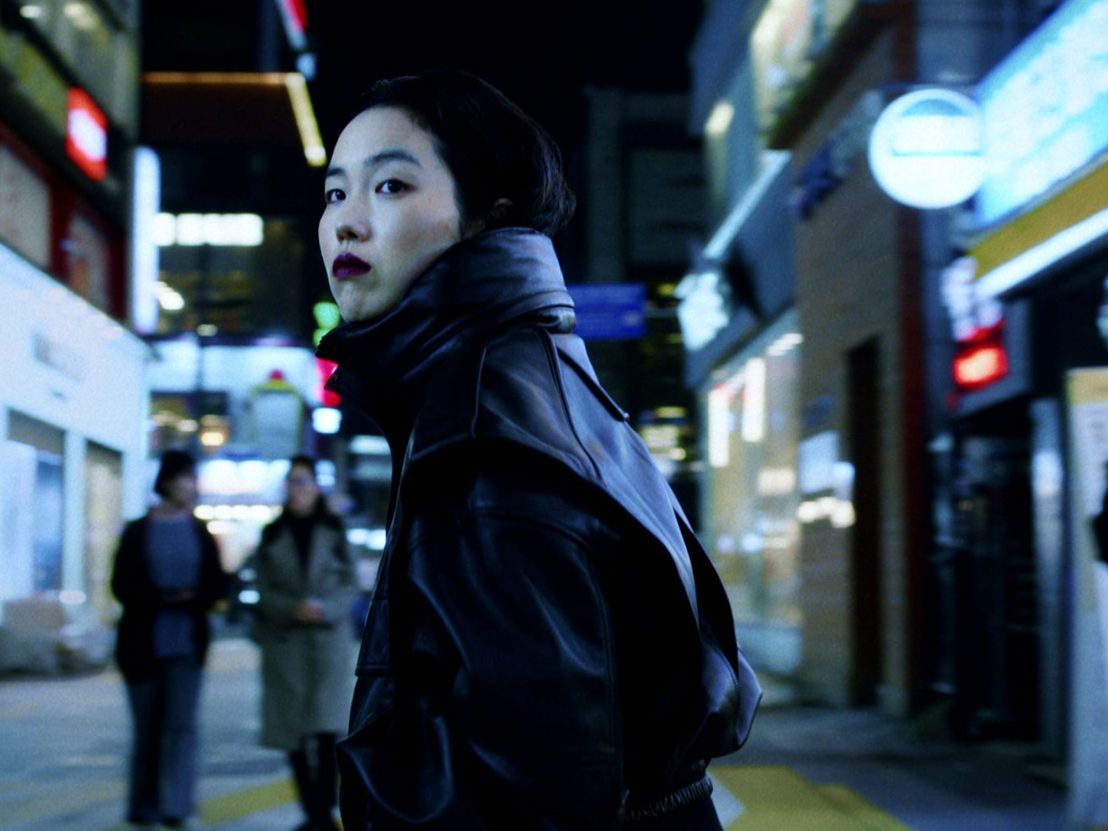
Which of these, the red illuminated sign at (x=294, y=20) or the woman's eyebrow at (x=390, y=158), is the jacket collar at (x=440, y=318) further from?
the red illuminated sign at (x=294, y=20)

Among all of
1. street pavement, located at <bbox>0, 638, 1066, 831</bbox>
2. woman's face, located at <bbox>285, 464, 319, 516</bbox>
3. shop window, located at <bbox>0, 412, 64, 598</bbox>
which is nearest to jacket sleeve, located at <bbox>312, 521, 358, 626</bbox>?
woman's face, located at <bbox>285, 464, 319, 516</bbox>

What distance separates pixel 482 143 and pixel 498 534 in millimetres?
502

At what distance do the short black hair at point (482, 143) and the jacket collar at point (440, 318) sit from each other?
65 mm

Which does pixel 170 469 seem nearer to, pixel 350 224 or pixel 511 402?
pixel 350 224

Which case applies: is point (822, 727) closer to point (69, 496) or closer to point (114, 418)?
point (69, 496)

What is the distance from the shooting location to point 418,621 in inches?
52.5

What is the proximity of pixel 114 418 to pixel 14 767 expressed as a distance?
15.0 m

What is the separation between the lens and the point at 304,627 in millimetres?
7254

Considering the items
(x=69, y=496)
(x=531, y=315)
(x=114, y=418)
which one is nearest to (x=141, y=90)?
(x=114, y=418)

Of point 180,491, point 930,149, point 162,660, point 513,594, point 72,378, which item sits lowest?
point 162,660

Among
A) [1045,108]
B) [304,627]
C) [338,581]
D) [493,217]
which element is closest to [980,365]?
[1045,108]

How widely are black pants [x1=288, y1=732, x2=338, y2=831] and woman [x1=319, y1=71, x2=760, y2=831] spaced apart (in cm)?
551

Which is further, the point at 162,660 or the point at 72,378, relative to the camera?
the point at 72,378

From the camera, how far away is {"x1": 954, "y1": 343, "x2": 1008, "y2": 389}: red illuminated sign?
10.8 metres
